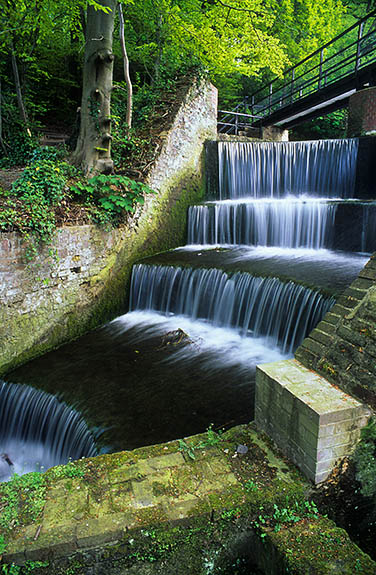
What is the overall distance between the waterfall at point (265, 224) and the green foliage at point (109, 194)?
243 cm

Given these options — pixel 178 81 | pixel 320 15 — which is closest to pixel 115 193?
pixel 178 81

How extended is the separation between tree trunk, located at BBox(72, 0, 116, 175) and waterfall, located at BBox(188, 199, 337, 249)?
2.74 meters

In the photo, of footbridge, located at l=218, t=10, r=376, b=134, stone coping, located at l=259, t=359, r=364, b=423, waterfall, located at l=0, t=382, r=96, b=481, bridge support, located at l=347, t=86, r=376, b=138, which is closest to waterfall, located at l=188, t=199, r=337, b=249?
bridge support, located at l=347, t=86, r=376, b=138

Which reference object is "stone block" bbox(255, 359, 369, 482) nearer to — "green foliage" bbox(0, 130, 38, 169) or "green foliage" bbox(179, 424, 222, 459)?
"green foliage" bbox(179, 424, 222, 459)

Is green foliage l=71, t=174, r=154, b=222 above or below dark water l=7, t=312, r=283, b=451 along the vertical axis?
above

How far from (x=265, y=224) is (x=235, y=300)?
3.09 metres

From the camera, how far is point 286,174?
1028cm

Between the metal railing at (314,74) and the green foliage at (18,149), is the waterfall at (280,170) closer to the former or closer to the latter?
the metal railing at (314,74)

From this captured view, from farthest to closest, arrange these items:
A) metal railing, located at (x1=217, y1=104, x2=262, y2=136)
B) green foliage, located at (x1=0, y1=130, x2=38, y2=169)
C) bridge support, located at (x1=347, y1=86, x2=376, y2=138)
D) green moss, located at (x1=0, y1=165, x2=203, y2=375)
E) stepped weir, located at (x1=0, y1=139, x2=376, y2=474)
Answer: metal railing, located at (x1=217, y1=104, x2=262, y2=136)
bridge support, located at (x1=347, y1=86, x2=376, y2=138)
green foliage, located at (x1=0, y1=130, x2=38, y2=169)
green moss, located at (x1=0, y1=165, x2=203, y2=375)
stepped weir, located at (x1=0, y1=139, x2=376, y2=474)

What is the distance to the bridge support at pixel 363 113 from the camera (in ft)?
31.6

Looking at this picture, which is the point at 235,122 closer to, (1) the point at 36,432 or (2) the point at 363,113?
Answer: (2) the point at 363,113

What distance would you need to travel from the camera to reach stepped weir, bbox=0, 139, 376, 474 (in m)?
4.36

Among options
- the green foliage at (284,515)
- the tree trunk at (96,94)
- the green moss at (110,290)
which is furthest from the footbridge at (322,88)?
the green foliage at (284,515)

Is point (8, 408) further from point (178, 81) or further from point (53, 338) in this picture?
point (178, 81)
